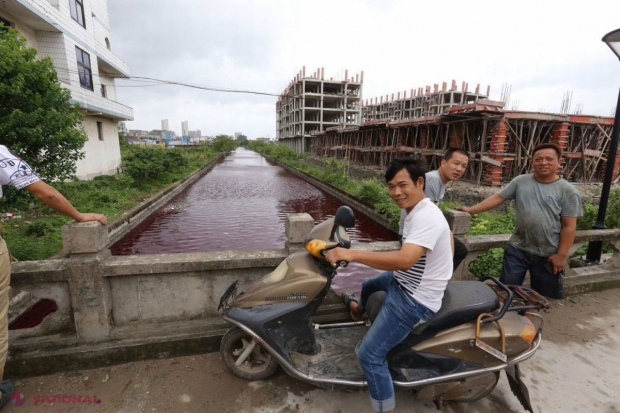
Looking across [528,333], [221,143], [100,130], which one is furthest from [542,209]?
[221,143]

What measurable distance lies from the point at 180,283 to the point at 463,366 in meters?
2.44

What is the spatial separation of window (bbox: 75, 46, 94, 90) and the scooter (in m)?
18.2

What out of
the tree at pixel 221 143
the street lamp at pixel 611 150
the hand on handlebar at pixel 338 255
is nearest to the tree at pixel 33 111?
the hand on handlebar at pixel 338 255

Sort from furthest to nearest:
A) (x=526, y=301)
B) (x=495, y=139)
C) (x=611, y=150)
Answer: (x=495, y=139) → (x=611, y=150) → (x=526, y=301)

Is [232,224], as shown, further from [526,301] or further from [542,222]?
[526,301]

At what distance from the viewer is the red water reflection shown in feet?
29.4

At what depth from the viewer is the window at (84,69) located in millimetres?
15202

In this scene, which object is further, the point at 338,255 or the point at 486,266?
the point at 486,266

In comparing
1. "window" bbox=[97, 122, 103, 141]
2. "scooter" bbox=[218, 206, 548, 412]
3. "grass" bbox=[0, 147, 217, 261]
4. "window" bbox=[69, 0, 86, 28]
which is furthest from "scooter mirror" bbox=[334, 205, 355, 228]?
"window" bbox=[97, 122, 103, 141]

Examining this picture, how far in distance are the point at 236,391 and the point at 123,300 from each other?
4.38ft

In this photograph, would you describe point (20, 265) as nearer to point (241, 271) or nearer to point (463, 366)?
point (241, 271)

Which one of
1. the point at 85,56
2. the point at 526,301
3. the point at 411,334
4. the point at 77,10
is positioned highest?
the point at 77,10

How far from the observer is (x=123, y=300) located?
9.10 feet

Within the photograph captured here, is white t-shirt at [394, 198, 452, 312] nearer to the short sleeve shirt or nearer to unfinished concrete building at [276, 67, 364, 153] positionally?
the short sleeve shirt
